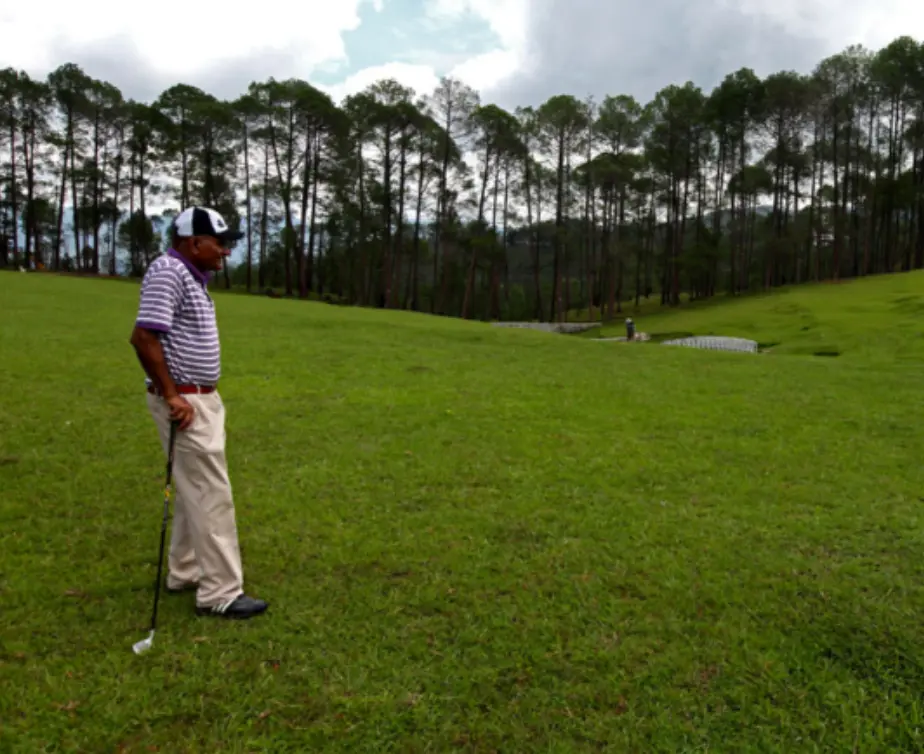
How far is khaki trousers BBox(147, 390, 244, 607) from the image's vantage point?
339cm

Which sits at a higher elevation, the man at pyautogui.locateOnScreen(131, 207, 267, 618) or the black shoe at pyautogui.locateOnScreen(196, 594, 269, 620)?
the man at pyautogui.locateOnScreen(131, 207, 267, 618)

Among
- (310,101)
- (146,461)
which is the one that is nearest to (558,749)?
(146,461)

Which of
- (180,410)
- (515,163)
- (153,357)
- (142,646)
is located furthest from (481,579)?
(515,163)

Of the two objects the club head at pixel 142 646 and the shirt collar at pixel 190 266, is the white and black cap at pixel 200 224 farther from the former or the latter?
the club head at pixel 142 646

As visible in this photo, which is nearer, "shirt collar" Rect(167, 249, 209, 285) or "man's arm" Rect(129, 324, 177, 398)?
"man's arm" Rect(129, 324, 177, 398)

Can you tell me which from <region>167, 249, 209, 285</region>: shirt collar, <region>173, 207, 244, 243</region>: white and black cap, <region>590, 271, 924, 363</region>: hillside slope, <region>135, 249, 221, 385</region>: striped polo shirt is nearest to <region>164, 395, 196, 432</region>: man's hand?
<region>135, 249, 221, 385</region>: striped polo shirt

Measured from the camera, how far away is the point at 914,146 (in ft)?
145

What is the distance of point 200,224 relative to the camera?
136 inches

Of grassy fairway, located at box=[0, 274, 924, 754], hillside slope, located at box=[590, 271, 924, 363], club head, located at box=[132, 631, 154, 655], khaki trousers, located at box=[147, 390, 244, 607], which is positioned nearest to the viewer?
grassy fairway, located at box=[0, 274, 924, 754]

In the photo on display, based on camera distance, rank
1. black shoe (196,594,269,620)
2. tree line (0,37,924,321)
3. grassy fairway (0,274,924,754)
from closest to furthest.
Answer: grassy fairway (0,274,924,754)
black shoe (196,594,269,620)
tree line (0,37,924,321)

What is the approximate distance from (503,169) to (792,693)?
4837cm

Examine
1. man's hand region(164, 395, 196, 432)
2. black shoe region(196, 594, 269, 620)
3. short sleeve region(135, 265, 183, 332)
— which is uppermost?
short sleeve region(135, 265, 183, 332)

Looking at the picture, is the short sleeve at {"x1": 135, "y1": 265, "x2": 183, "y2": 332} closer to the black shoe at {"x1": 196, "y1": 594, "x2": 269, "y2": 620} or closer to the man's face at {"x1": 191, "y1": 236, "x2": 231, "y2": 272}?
the man's face at {"x1": 191, "y1": 236, "x2": 231, "y2": 272}

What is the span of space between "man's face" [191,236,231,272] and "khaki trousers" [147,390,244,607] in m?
0.72
